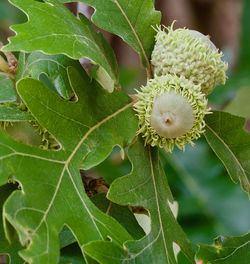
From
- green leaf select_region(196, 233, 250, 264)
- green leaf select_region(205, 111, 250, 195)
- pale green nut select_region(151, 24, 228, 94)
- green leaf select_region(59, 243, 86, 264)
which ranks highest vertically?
pale green nut select_region(151, 24, 228, 94)

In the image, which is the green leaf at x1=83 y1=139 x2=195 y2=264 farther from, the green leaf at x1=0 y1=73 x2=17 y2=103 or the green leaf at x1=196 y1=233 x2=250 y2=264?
the green leaf at x1=0 y1=73 x2=17 y2=103

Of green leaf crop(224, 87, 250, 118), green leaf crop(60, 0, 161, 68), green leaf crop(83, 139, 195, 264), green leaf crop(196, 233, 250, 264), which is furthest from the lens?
green leaf crop(224, 87, 250, 118)

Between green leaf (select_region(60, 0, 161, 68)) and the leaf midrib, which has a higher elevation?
green leaf (select_region(60, 0, 161, 68))

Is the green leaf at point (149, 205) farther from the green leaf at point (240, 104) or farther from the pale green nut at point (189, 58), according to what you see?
the green leaf at point (240, 104)

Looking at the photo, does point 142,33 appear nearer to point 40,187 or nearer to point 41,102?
point 41,102

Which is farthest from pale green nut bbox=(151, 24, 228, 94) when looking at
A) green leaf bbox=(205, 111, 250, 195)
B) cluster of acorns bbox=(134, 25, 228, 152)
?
green leaf bbox=(205, 111, 250, 195)

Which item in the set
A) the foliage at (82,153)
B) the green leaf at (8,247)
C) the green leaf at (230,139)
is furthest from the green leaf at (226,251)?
the green leaf at (8,247)

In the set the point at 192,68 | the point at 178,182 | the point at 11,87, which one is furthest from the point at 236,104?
the point at 11,87
